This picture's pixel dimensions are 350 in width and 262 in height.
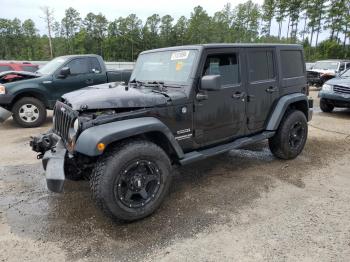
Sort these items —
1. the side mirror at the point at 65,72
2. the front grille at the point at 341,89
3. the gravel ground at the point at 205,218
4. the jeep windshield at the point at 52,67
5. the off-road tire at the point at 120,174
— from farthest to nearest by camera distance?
the front grille at the point at 341,89, the jeep windshield at the point at 52,67, the side mirror at the point at 65,72, the off-road tire at the point at 120,174, the gravel ground at the point at 205,218

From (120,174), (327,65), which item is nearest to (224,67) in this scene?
(120,174)

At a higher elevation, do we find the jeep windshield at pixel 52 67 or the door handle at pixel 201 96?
the jeep windshield at pixel 52 67

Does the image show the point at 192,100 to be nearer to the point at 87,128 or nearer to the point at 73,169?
the point at 87,128

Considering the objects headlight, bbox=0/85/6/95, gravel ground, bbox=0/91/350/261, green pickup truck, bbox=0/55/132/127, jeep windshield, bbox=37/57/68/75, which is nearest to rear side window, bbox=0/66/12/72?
green pickup truck, bbox=0/55/132/127

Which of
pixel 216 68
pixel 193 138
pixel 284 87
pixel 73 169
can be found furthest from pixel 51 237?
pixel 284 87

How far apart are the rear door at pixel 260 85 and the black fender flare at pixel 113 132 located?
5.59ft

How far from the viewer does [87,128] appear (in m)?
3.15

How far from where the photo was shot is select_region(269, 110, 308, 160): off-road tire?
16.6ft

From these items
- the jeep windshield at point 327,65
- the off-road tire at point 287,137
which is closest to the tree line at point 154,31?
the jeep windshield at point 327,65

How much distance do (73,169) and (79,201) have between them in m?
0.59

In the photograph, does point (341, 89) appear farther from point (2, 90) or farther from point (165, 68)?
point (2, 90)

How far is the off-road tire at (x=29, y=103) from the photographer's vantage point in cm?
773

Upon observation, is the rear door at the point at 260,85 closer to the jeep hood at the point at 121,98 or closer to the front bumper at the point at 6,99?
the jeep hood at the point at 121,98

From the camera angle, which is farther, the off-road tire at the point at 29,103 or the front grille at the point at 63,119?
the off-road tire at the point at 29,103
